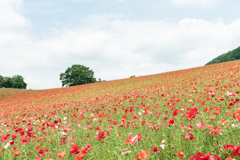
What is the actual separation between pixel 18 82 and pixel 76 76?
3873 cm

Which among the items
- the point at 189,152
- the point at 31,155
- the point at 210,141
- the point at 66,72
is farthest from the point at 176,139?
the point at 66,72

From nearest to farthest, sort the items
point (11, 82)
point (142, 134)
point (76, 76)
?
point (142, 134) → point (76, 76) → point (11, 82)

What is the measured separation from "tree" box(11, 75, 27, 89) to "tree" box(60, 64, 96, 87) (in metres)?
32.3

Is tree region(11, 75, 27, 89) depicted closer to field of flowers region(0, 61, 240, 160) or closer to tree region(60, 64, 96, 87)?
tree region(60, 64, 96, 87)

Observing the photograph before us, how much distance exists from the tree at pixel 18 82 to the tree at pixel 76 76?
32.3 metres

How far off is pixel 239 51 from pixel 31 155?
94.2 m

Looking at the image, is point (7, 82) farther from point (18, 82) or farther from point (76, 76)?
point (76, 76)

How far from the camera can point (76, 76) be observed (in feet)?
199

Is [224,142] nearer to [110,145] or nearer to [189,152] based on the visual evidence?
[189,152]

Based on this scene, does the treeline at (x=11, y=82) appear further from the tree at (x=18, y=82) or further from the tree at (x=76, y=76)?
the tree at (x=76, y=76)

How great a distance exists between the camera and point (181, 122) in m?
4.31

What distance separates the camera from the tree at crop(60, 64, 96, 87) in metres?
59.8

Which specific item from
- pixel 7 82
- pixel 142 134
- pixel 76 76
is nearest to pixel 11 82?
pixel 7 82

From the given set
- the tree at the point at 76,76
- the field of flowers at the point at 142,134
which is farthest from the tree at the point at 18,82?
the field of flowers at the point at 142,134
